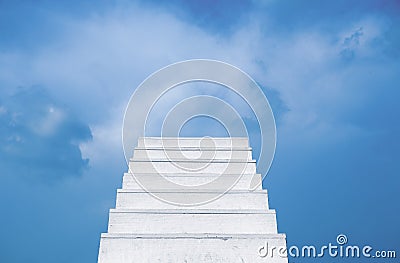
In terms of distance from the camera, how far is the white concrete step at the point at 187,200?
7.27 metres

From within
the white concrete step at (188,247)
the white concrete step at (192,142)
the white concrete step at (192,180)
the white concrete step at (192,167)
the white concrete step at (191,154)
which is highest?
the white concrete step at (192,142)

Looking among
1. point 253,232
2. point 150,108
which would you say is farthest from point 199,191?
point 150,108

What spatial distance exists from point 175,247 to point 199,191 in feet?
4.66

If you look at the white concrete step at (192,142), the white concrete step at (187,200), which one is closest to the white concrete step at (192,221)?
the white concrete step at (187,200)

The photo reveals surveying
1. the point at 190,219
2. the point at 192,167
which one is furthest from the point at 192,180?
the point at 190,219

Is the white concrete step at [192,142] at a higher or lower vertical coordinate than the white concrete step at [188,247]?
higher

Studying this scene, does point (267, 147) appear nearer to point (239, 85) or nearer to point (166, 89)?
point (239, 85)

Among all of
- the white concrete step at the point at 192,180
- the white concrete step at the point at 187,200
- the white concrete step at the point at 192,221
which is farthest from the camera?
the white concrete step at the point at 192,180

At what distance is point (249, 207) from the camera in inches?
288

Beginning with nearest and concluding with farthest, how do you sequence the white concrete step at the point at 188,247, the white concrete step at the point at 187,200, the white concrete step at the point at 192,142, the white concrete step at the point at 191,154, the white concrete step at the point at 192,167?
1. the white concrete step at the point at 188,247
2. the white concrete step at the point at 187,200
3. the white concrete step at the point at 192,167
4. the white concrete step at the point at 191,154
5. the white concrete step at the point at 192,142

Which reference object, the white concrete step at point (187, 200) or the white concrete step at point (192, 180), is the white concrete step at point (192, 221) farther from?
the white concrete step at point (192, 180)

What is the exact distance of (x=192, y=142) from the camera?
932 centimetres

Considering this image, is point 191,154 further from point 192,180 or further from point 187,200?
point 187,200

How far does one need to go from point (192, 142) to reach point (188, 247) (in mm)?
3496
